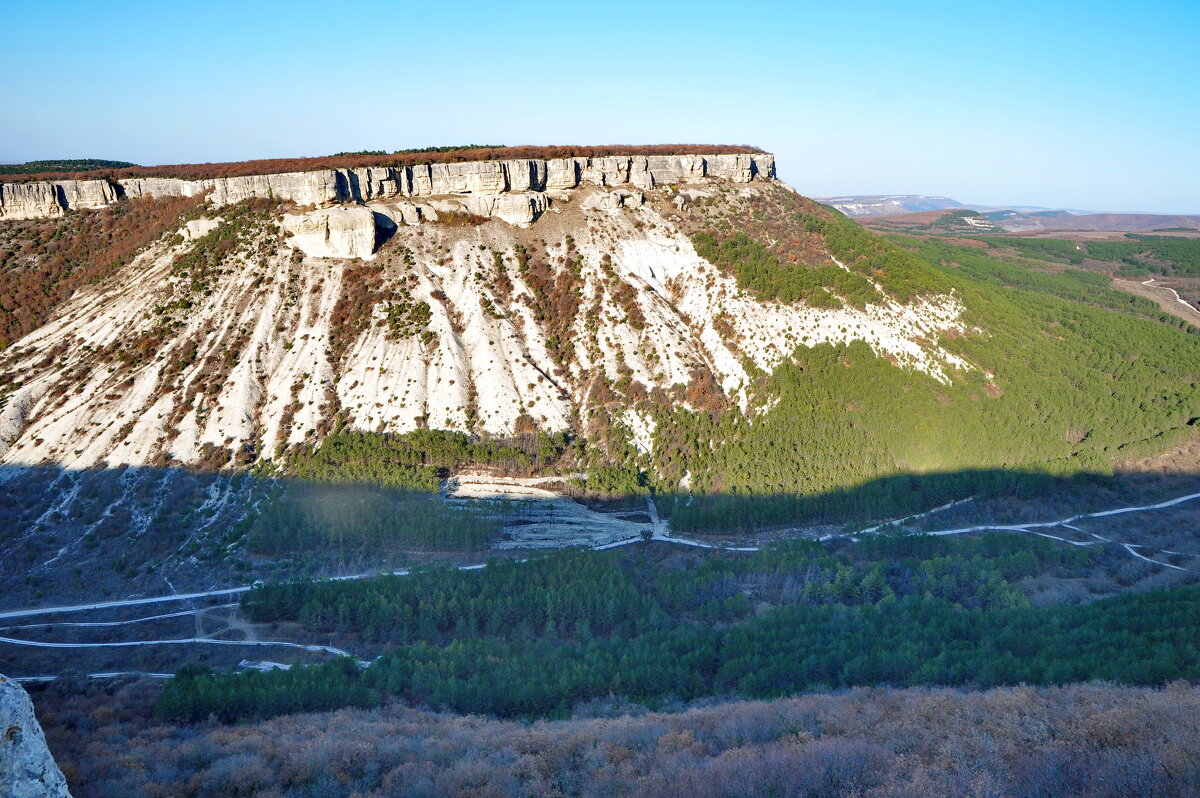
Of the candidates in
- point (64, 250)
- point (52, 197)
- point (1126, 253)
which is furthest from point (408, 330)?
point (1126, 253)

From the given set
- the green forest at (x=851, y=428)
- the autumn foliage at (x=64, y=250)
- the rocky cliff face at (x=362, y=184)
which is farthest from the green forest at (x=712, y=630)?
the autumn foliage at (x=64, y=250)

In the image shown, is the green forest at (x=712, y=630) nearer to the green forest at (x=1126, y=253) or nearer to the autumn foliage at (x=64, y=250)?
the autumn foliage at (x=64, y=250)

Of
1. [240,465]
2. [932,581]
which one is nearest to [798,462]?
[932,581]

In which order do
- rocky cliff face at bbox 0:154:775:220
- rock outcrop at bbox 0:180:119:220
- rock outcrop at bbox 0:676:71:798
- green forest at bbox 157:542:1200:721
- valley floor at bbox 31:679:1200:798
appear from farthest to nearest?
rock outcrop at bbox 0:180:119:220 → rocky cliff face at bbox 0:154:775:220 → green forest at bbox 157:542:1200:721 → valley floor at bbox 31:679:1200:798 → rock outcrop at bbox 0:676:71:798

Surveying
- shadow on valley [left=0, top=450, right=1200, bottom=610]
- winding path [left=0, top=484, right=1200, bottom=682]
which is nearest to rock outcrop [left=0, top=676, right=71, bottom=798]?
winding path [left=0, top=484, right=1200, bottom=682]

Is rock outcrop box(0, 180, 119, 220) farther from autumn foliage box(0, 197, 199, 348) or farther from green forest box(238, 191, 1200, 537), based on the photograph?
green forest box(238, 191, 1200, 537)

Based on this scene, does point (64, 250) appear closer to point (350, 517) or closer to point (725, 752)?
point (350, 517)
